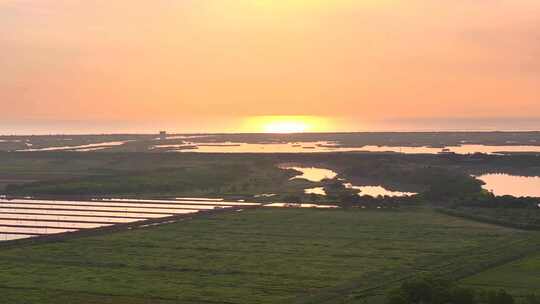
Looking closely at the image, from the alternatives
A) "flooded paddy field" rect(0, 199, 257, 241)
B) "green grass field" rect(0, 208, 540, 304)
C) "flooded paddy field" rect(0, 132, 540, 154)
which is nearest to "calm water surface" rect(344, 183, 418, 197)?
"flooded paddy field" rect(0, 199, 257, 241)

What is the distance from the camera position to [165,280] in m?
24.8

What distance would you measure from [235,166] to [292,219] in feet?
115

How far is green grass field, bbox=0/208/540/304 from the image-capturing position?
2303cm

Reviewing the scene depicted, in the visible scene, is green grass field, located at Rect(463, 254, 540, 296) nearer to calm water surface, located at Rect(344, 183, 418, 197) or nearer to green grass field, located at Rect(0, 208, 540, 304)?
green grass field, located at Rect(0, 208, 540, 304)

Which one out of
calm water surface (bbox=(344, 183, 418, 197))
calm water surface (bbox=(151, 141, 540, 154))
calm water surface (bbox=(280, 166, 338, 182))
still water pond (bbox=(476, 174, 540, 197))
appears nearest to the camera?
still water pond (bbox=(476, 174, 540, 197))

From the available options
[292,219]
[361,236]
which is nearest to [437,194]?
[292,219]

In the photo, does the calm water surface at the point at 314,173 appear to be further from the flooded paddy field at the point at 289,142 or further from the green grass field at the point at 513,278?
the green grass field at the point at 513,278

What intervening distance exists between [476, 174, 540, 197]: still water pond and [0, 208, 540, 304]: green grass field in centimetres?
1992

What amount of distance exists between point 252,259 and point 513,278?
9752mm

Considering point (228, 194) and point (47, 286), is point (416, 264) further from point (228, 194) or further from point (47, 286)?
point (228, 194)

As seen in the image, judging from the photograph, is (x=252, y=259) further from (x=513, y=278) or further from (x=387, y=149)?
(x=387, y=149)

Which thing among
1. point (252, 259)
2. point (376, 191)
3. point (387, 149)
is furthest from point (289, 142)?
point (252, 259)

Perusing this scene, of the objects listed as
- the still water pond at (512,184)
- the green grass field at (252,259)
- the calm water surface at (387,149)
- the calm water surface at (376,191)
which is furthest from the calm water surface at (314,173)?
the green grass field at (252,259)

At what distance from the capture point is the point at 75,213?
43.5m
